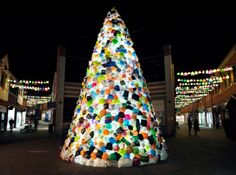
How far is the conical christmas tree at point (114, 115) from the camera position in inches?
271

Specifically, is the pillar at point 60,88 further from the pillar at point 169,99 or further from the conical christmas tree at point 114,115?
the conical christmas tree at point 114,115

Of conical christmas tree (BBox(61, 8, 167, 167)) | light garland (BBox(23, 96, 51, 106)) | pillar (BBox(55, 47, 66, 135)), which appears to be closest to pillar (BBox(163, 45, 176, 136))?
pillar (BBox(55, 47, 66, 135))

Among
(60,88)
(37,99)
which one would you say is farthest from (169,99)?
(37,99)

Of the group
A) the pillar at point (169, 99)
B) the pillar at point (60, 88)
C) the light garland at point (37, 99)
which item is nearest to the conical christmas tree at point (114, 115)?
the pillar at point (169, 99)

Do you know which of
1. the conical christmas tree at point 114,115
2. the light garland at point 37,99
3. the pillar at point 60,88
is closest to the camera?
the conical christmas tree at point 114,115

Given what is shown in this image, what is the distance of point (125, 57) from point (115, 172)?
420 cm

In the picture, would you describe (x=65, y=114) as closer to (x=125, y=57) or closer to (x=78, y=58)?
(x=78, y=58)

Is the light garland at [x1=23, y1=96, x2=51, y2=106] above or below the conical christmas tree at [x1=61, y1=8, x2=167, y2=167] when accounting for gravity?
above

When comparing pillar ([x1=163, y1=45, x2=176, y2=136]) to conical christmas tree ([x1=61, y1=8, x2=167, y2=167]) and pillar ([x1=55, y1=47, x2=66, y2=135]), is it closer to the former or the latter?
Answer: pillar ([x1=55, y1=47, x2=66, y2=135])

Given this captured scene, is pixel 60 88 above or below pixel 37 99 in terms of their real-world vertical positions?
below

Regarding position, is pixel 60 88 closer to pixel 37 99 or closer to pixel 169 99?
pixel 169 99

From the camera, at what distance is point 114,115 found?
7.31 m

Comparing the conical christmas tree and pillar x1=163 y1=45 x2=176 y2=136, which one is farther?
pillar x1=163 y1=45 x2=176 y2=136

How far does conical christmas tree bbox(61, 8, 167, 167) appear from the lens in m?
6.88
